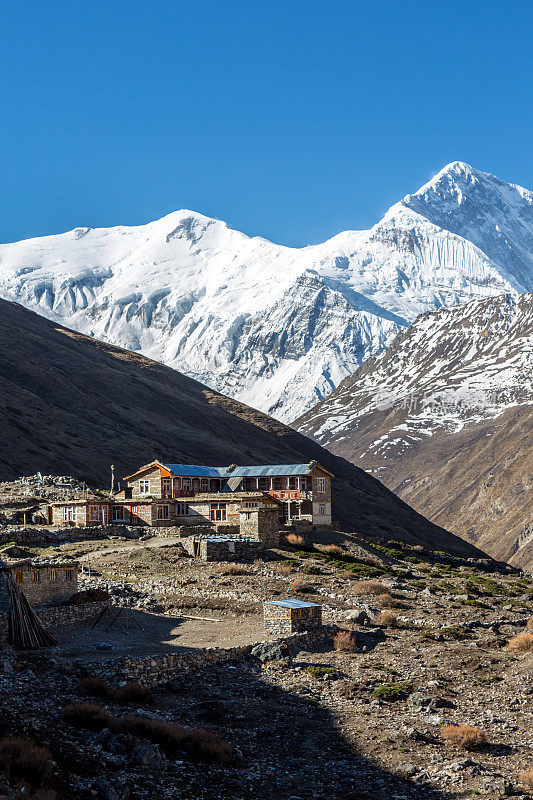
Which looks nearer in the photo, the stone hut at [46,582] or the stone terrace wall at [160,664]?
the stone terrace wall at [160,664]

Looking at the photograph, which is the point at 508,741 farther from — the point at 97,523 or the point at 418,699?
the point at 97,523

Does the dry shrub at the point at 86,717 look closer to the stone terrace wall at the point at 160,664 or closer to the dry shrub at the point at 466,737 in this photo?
the stone terrace wall at the point at 160,664

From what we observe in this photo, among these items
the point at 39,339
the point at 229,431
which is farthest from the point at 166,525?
the point at 39,339

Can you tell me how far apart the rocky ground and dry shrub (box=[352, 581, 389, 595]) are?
0.59 meters

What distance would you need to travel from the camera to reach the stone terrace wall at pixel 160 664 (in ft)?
85.8

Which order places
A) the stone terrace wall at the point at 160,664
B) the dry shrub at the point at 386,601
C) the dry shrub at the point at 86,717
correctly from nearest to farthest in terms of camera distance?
1. the dry shrub at the point at 86,717
2. the stone terrace wall at the point at 160,664
3. the dry shrub at the point at 386,601

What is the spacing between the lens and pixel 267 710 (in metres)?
25.2

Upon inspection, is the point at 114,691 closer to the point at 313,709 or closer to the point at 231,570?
the point at 313,709

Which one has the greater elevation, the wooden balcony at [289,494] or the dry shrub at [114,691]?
the wooden balcony at [289,494]

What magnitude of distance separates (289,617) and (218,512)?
96.1 feet

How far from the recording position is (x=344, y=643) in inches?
1249

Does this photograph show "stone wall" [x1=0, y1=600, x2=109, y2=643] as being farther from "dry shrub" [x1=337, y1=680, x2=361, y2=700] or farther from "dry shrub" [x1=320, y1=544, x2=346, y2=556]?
"dry shrub" [x1=320, y1=544, x2=346, y2=556]

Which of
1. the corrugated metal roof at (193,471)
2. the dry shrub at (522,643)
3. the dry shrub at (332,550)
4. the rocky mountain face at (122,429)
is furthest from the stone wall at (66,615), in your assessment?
the rocky mountain face at (122,429)

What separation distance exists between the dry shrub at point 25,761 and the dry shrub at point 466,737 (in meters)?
10.8
